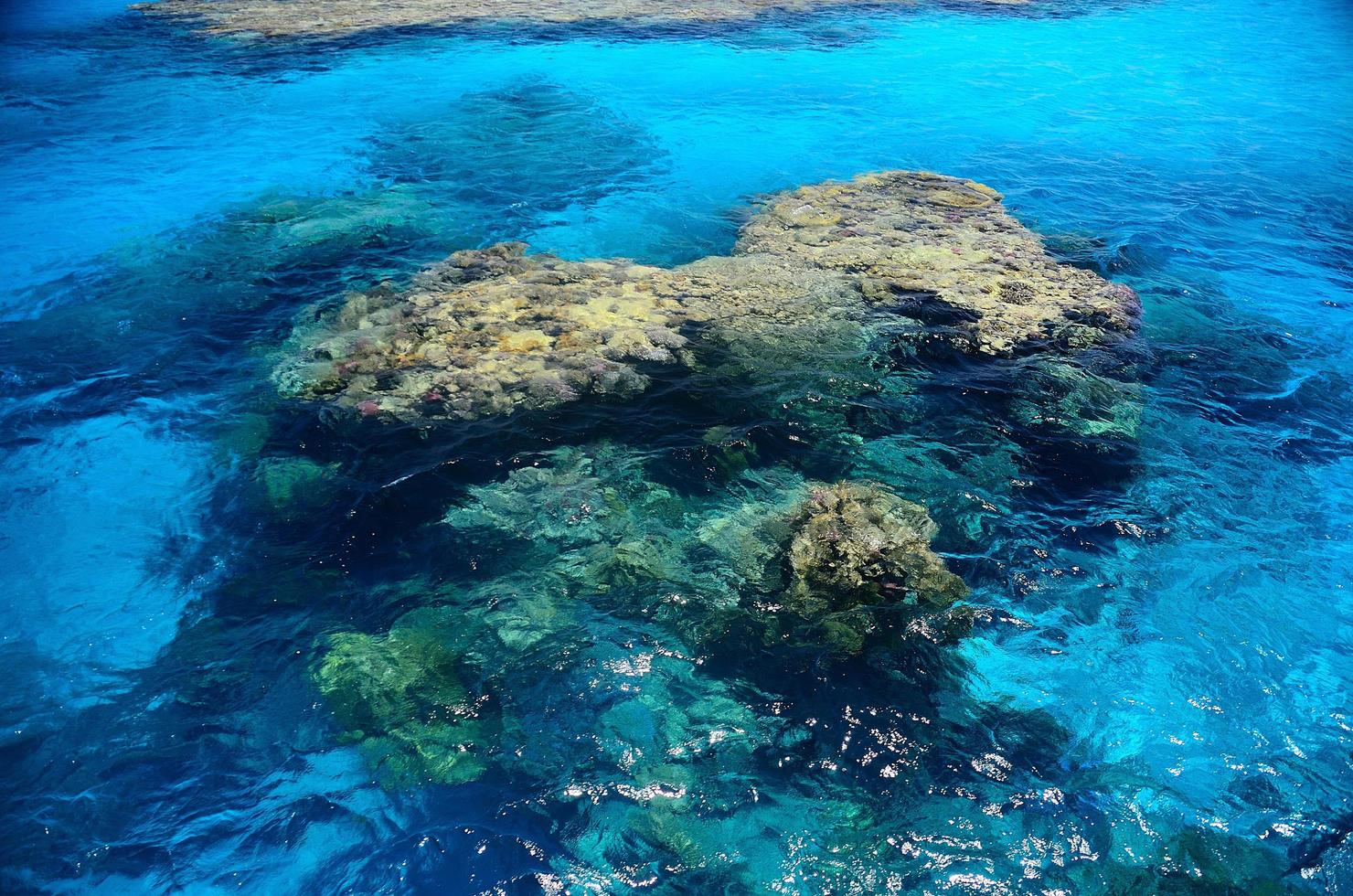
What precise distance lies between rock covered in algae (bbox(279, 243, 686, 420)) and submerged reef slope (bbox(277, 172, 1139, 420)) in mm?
14

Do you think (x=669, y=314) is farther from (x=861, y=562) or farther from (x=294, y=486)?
(x=294, y=486)

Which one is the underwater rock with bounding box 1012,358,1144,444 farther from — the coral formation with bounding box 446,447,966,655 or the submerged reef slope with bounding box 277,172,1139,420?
the coral formation with bounding box 446,447,966,655

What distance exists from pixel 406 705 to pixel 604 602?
1.10 metres

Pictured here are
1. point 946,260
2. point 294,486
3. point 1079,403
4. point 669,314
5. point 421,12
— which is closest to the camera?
point 294,486

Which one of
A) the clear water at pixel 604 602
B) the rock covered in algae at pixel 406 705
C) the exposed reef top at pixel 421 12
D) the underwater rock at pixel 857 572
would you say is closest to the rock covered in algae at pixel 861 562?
the underwater rock at pixel 857 572

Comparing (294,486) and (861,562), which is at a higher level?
(861,562)

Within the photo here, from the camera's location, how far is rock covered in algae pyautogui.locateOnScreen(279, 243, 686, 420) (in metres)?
5.67

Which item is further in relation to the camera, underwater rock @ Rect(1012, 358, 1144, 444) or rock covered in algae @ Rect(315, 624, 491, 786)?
underwater rock @ Rect(1012, 358, 1144, 444)

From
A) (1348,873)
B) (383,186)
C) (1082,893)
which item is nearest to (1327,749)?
(1348,873)

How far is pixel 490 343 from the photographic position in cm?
611

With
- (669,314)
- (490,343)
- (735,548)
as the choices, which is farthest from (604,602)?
(669,314)

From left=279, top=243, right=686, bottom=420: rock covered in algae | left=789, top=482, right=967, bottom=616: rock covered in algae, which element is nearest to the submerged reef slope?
left=279, top=243, right=686, bottom=420: rock covered in algae

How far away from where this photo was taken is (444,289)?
6859 mm

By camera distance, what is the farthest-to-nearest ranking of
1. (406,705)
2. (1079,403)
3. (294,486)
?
(1079,403), (294,486), (406,705)
